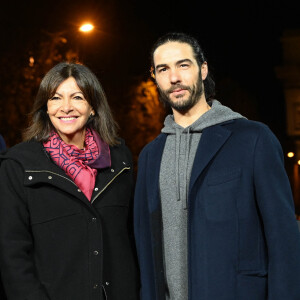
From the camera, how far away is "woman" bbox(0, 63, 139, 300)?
228 cm

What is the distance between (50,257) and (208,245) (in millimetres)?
735

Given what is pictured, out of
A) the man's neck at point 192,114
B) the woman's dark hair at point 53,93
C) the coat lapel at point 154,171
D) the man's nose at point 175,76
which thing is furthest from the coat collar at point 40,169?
the man's nose at point 175,76

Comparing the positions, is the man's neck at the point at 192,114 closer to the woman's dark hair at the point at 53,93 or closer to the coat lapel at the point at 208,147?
the coat lapel at the point at 208,147

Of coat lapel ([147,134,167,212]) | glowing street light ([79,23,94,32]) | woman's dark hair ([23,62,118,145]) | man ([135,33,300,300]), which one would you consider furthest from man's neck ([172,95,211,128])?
glowing street light ([79,23,94,32])

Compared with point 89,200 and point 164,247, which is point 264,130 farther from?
point 89,200

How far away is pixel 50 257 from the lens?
2324 millimetres

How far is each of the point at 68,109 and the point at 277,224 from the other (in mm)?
1126

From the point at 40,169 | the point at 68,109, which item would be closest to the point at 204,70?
the point at 68,109

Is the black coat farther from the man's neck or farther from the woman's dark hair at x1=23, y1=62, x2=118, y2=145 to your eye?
the man's neck

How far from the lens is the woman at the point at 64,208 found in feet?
7.48

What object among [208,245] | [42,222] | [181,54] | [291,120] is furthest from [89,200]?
[291,120]

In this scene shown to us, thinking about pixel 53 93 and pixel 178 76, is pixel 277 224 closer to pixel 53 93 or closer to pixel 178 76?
pixel 178 76

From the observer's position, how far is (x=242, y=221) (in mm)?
2039

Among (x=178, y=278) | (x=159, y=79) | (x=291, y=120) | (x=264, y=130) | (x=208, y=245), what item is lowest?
(x=178, y=278)
